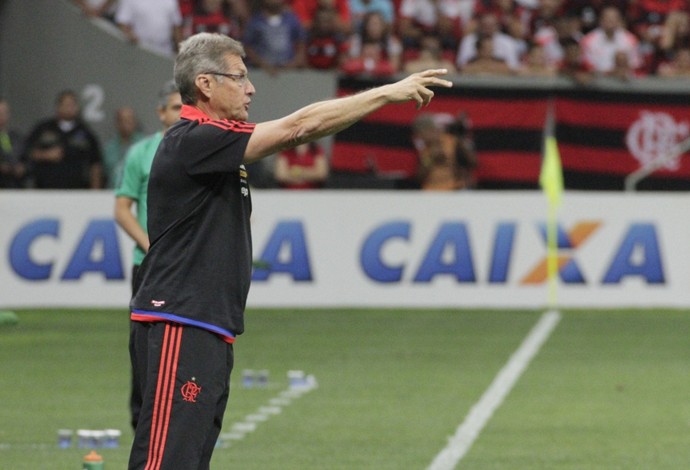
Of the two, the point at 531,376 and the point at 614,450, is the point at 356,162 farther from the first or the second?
the point at 614,450

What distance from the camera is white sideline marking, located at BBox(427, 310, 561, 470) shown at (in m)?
9.88

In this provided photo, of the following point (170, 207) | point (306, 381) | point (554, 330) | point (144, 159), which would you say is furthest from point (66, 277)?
point (170, 207)

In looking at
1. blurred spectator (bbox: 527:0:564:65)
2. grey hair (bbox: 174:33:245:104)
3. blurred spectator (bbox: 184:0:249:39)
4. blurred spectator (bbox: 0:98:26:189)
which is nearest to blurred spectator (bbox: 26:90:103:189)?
blurred spectator (bbox: 0:98:26:189)

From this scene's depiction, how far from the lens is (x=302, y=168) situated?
2181 centimetres

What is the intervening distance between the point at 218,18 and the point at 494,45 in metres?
3.91

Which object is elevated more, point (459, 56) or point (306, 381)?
point (459, 56)

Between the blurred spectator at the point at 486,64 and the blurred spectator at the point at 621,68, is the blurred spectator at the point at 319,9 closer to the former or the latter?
the blurred spectator at the point at 486,64

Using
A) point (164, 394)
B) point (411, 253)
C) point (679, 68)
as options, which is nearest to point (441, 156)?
point (411, 253)

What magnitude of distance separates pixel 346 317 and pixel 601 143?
5222mm

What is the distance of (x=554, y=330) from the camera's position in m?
17.7

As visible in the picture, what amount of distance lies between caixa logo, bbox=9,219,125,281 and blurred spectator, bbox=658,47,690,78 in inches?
314

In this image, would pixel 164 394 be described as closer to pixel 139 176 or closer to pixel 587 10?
pixel 139 176

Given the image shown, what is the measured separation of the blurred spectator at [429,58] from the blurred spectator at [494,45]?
0.25 meters

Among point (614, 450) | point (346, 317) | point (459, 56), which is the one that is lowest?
point (346, 317)
